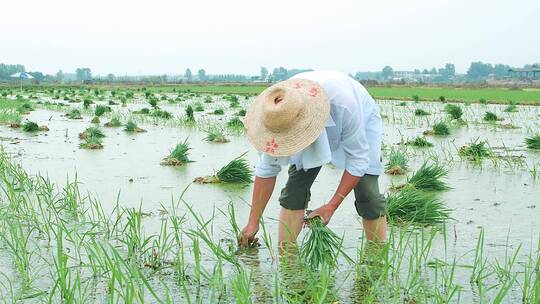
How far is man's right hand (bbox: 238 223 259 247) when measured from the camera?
116 inches

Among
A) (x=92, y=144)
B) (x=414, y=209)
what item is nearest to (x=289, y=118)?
(x=414, y=209)

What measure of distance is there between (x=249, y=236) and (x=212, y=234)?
0.52 m

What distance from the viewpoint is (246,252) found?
310 cm

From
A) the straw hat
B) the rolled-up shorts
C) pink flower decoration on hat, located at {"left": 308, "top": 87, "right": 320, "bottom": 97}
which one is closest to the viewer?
the straw hat

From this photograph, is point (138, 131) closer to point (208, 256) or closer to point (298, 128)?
point (208, 256)

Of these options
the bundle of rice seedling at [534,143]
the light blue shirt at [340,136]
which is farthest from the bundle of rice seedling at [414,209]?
the bundle of rice seedling at [534,143]

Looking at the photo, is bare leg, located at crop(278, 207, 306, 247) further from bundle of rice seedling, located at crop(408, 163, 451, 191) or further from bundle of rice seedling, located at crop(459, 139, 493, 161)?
bundle of rice seedling, located at crop(459, 139, 493, 161)

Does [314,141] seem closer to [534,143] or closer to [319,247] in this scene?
[319,247]

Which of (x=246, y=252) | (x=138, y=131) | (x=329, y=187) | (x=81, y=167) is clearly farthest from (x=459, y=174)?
(x=138, y=131)

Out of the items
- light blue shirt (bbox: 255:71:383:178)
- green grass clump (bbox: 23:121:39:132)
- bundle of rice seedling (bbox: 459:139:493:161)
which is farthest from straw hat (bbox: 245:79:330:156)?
green grass clump (bbox: 23:121:39:132)

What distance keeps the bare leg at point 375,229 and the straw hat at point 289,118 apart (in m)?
0.81

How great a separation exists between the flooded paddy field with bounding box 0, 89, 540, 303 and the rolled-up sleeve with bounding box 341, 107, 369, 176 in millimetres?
320

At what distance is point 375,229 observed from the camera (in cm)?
301

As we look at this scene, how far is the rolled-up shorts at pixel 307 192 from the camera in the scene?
2863 millimetres
